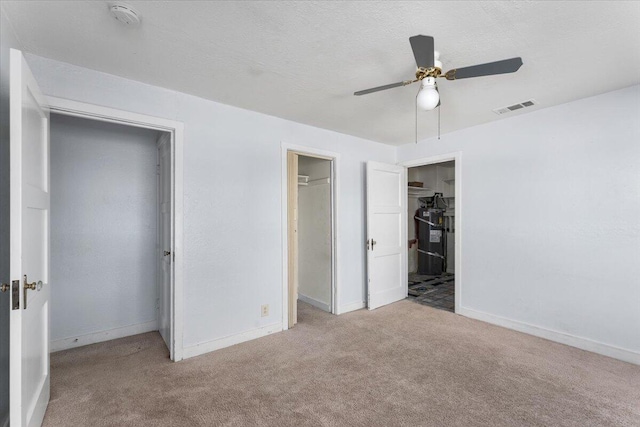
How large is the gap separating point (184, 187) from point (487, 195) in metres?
3.43

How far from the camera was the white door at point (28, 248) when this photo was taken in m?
1.35

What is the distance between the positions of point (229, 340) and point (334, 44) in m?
2.77

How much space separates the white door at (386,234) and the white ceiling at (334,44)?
154 cm

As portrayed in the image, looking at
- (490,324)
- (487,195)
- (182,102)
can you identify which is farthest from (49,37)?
(490,324)

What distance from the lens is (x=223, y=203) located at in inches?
115

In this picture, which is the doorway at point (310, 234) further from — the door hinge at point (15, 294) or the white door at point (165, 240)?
the door hinge at point (15, 294)

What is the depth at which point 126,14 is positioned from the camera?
1.62 meters

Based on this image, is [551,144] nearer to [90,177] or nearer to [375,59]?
[375,59]

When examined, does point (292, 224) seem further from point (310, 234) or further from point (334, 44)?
point (334, 44)

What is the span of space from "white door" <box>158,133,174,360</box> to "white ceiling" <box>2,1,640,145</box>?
2.55ft

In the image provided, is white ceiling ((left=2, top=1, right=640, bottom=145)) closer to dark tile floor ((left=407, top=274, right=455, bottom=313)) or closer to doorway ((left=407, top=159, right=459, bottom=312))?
dark tile floor ((left=407, top=274, right=455, bottom=313))

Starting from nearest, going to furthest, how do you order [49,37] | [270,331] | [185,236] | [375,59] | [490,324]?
1. [49,37]
2. [375,59]
3. [185,236]
4. [270,331]
5. [490,324]

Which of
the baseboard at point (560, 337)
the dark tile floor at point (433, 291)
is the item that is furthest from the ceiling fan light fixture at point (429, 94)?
the dark tile floor at point (433, 291)

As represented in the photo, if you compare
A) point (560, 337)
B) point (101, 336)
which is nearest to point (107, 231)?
point (101, 336)
